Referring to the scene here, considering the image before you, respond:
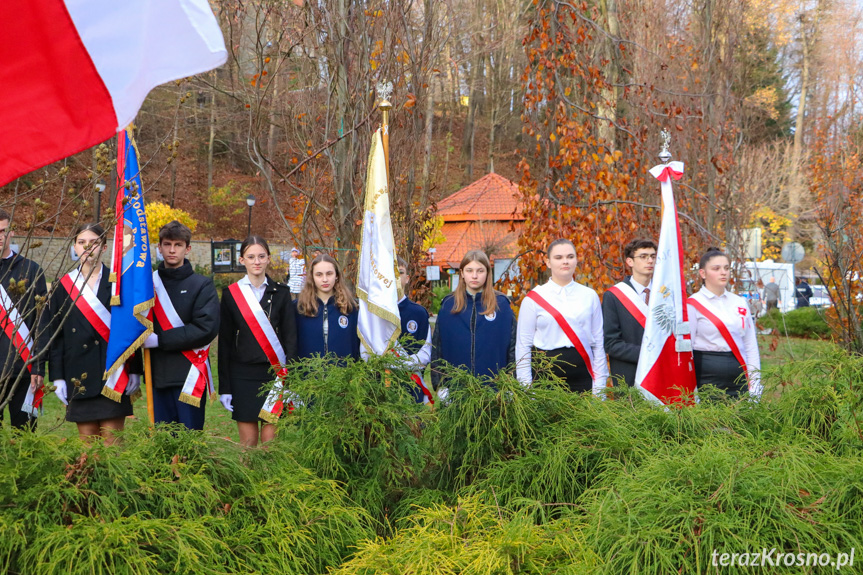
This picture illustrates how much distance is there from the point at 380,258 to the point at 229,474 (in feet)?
7.06

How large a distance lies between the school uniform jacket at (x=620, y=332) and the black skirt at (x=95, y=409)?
10.2 feet

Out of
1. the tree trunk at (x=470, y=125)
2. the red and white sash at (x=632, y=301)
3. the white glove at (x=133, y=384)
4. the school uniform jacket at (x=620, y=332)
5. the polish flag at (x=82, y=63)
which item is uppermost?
the tree trunk at (x=470, y=125)

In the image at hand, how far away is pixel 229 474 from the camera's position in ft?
10.9

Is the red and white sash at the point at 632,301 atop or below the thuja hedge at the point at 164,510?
atop

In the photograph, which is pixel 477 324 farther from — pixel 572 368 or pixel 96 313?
pixel 96 313

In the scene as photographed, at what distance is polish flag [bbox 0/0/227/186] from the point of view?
8.70 feet

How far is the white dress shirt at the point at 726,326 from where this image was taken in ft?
17.0

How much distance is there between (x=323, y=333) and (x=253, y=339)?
0.44 m

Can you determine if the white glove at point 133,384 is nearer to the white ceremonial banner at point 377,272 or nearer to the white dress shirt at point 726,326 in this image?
the white ceremonial banner at point 377,272

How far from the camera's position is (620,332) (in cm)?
546

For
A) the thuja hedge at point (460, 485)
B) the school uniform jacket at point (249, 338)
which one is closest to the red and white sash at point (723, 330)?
the thuja hedge at point (460, 485)

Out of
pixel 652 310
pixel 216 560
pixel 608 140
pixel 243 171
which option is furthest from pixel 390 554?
pixel 243 171

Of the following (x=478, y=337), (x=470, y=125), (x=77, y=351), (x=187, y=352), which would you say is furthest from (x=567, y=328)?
(x=470, y=125)

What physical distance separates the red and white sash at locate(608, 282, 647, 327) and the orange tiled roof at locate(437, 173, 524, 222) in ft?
67.6
